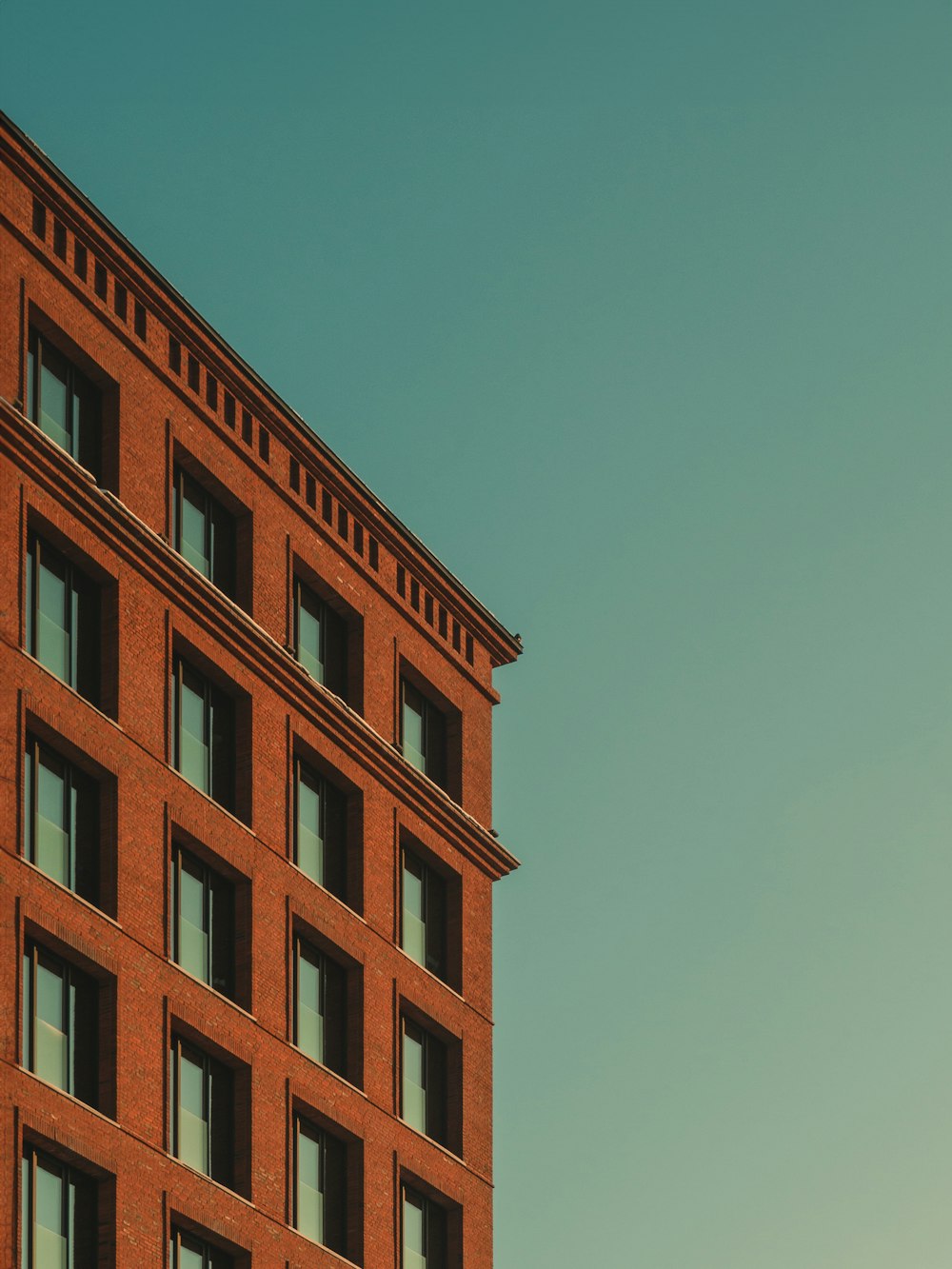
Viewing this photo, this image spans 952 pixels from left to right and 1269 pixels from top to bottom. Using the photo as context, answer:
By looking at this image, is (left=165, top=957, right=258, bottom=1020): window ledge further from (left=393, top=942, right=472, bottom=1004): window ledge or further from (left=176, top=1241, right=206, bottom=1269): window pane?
(left=393, top=942, right=472, bottom=1004): window ledge

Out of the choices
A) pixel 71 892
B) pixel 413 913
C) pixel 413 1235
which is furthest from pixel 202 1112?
pixel 413 913

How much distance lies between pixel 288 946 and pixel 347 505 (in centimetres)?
1022

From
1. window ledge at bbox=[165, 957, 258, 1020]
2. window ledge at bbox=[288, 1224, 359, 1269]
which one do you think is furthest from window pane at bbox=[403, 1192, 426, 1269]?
window ledge at bbox=[165, 957, 258, 1020]

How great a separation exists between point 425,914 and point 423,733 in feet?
13.4

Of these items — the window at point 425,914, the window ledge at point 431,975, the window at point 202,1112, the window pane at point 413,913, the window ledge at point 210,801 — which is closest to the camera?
the window at point 202,1112

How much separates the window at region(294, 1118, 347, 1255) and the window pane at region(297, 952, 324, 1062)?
4.91ft

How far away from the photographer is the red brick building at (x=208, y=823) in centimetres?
4872

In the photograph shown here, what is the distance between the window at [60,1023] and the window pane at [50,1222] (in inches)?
60.5

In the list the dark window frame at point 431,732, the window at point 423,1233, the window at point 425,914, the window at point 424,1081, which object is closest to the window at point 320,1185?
the window at point 423,1233

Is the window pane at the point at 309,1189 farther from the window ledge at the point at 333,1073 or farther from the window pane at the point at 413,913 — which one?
the window pane at the point at 413,913

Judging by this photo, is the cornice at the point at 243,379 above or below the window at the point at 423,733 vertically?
above

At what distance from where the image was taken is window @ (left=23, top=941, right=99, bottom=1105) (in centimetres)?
4772

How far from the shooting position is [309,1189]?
54.6m

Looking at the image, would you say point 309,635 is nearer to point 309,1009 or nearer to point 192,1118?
point 309,1009
